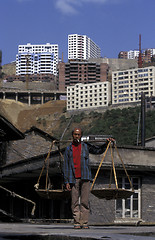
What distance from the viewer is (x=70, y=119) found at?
6786 inches

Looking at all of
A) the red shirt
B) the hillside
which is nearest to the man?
the red shirt

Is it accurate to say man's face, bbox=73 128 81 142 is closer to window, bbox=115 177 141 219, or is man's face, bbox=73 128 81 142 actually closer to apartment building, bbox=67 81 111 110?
window, bbox=115 177 141 219

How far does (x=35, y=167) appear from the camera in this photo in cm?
2519

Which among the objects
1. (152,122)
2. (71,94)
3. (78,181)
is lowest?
(78,181)

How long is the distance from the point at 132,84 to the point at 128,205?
540 feet

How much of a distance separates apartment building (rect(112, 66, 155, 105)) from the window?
15440cm

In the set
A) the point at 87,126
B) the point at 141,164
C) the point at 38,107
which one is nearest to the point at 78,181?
the point at 141,164

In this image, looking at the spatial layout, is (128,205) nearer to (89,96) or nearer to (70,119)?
(70,119)

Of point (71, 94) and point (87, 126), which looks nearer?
point (87, 126)

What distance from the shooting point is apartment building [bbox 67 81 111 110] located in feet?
604

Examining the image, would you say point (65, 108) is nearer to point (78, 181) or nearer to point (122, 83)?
point (122, 83)

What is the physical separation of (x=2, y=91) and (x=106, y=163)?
179 m

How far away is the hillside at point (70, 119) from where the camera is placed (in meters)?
151

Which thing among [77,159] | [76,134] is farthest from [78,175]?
[76,134]
